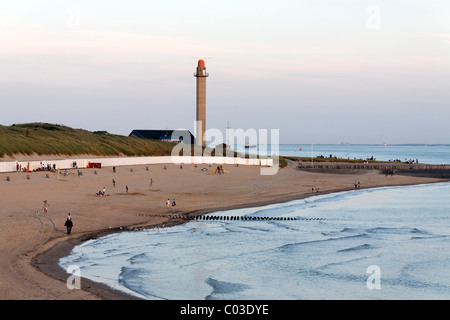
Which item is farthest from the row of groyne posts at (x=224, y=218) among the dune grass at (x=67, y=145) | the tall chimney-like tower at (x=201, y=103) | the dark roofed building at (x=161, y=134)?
the dark roofed building at (x=161, y=134)

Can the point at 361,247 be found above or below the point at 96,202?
below

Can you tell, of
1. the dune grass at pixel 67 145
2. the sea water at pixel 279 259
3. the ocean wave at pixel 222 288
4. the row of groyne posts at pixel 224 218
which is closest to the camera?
the ocean wave at pixel 222 288

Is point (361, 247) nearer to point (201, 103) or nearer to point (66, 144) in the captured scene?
point (66, 144)

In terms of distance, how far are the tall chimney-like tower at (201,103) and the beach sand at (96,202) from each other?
87.5 ft

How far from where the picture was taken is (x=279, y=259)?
25.3m

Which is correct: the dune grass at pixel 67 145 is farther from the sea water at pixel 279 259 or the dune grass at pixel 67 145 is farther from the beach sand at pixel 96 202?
the sea water at pixel 279 259

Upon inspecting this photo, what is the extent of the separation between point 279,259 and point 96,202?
56.7 feet

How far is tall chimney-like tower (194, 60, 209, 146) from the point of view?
330 ft

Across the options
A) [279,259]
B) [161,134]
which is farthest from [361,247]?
[161,134]

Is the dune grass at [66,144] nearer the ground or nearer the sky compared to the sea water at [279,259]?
nearer the sky

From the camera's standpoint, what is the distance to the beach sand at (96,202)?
1930 centimetres
